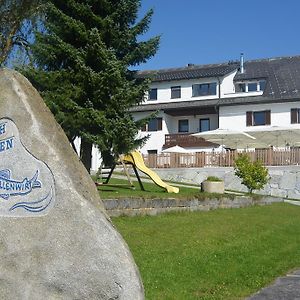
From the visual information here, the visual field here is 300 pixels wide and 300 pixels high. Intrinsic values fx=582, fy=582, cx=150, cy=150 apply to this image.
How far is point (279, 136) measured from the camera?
37.7 meters

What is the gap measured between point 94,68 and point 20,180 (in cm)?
1259

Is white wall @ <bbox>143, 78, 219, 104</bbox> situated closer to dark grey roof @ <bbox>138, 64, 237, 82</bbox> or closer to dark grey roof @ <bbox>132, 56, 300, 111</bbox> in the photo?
dark grey roof @ <bbox>138, 64, 237, 82</bbox>

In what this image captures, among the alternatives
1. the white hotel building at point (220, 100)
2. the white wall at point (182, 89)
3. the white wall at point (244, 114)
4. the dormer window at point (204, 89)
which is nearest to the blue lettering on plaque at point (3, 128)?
the white hotel building at point (220, 100)

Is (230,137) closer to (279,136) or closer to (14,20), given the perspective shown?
(279,136)

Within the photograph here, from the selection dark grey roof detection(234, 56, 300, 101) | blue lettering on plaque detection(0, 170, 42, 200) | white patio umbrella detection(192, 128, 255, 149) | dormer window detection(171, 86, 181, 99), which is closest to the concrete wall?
white patio umbrella detection(192, 128, 255, 149)

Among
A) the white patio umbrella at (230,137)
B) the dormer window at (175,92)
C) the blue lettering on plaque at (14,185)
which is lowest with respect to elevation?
the blue lettering on plaque at (14,185)

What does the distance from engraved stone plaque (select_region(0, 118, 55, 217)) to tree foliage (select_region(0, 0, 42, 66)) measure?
2094 centimetres

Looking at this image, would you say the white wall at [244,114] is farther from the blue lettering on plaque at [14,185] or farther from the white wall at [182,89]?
the blue lettering on plaque at [14,185]

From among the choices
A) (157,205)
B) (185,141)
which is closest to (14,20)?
(157,205)

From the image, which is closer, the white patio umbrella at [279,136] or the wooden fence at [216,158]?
the wooden fence at [216,158]

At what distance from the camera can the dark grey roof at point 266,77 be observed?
4919 centimetres

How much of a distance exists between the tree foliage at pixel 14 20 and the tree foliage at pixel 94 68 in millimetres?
7478

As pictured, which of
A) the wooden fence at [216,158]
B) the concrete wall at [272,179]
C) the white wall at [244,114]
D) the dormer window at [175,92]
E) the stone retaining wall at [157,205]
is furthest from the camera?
the dormer window at [175,92]

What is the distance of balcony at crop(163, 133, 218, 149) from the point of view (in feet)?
166
